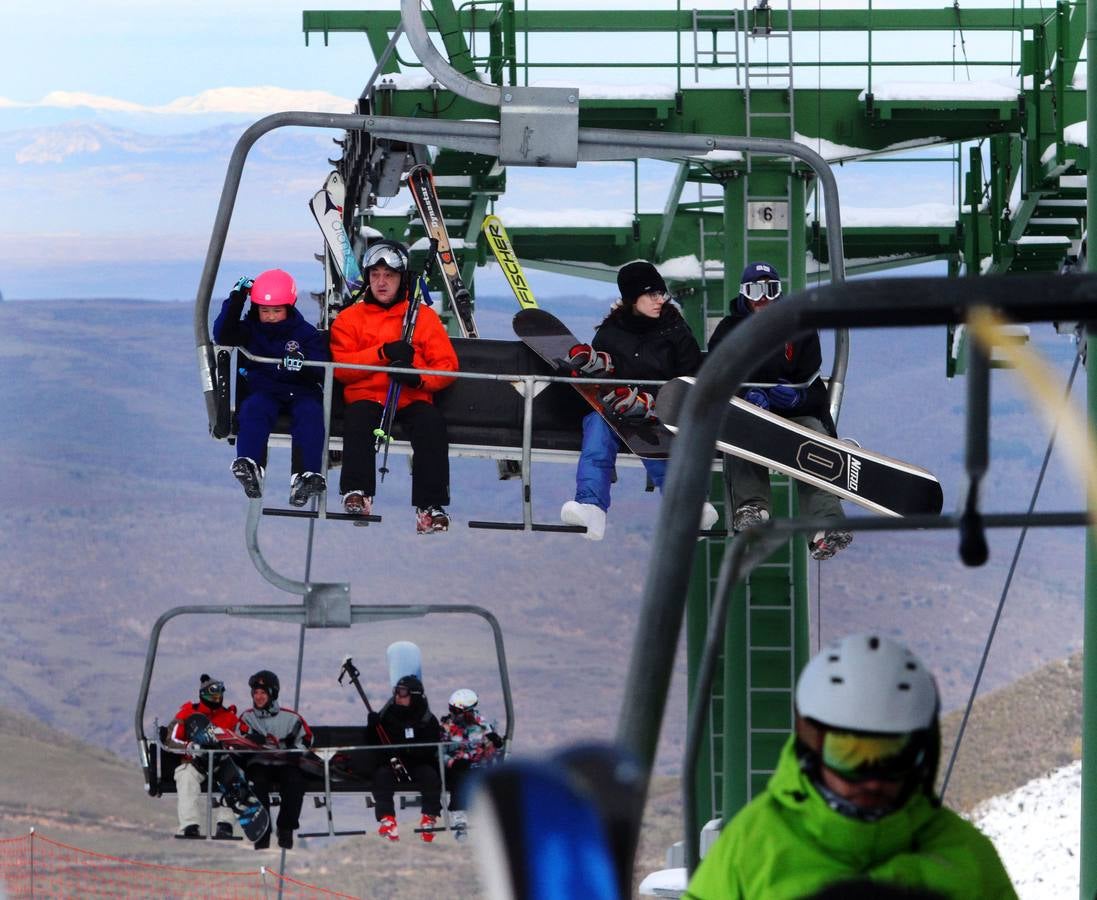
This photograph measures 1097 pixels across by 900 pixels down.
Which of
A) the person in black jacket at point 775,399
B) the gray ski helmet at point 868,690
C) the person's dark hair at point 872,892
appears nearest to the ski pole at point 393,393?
the person in black jacket at point 775,399

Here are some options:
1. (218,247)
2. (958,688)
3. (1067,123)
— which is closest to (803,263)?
(1067,123)

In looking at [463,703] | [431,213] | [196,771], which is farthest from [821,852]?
[196,771]

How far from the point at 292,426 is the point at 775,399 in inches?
86.8

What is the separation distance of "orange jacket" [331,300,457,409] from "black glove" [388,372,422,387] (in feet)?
0.12

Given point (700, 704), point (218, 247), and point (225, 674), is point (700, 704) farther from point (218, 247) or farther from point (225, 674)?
point (225, 674)

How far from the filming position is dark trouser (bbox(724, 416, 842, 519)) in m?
9.91

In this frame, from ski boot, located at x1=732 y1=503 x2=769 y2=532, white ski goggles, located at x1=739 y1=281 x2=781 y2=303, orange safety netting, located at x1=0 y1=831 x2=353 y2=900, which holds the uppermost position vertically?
white ski goggles, located at x1=739 y1=281 x2=781 y2=303

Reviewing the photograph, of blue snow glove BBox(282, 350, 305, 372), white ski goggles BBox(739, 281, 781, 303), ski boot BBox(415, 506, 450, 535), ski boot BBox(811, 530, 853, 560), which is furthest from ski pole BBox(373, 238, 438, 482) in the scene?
ski boot BBox(811, 530, 853, 560)

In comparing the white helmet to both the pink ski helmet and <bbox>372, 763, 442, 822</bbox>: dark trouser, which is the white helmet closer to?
<bbox>372, 763, 442, 822</bbox>: dark trouser

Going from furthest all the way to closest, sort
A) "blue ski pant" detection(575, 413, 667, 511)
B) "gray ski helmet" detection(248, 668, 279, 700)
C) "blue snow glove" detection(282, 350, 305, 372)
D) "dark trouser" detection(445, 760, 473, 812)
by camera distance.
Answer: "gray ski helmet" detection(248, 668, 279, 700)
"dark trouser" detection(445, 760, 473, 812)
"blue ski pant" detection(575, 413, 667, 511)
"blue snow glove" detection(282, 350, 305, 372)

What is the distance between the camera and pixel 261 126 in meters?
8.88

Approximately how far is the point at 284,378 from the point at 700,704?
6062mm

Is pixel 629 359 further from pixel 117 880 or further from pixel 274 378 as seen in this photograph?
pixel 117 880

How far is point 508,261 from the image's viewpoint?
12.3 metres
